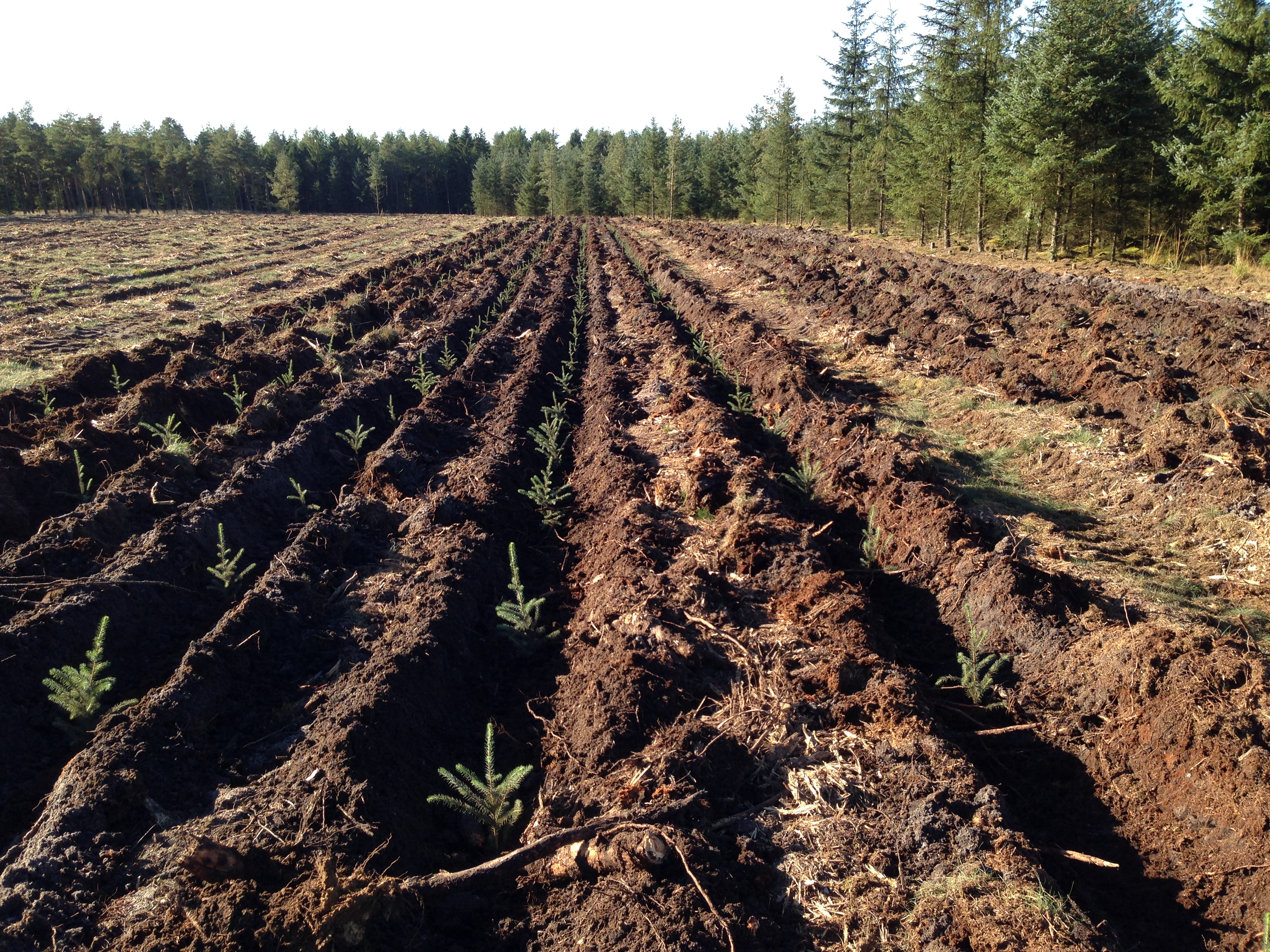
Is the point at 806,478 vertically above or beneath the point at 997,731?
above

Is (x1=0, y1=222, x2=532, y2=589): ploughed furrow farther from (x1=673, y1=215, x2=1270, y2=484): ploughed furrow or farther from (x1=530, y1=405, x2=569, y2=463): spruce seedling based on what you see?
(x1=673, y1=215, x2=1270, y2=484): ploughed furrow

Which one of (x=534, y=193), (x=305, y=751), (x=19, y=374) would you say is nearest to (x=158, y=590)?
(x=305, y=751)

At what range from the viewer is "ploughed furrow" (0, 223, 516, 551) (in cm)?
759

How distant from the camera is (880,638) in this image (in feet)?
16.5

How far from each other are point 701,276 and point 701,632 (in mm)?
19456

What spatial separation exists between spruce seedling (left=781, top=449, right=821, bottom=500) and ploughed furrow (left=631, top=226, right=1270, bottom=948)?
4.13ft

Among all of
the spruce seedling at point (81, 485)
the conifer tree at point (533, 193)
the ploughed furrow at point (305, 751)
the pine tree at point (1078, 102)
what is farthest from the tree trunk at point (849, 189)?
the conifer tree at point (533, 193)

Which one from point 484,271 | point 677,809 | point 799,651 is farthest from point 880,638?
point 484,271

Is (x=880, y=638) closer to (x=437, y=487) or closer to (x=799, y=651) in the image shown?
(x=799, y=651)

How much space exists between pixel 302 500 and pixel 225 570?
1.47 metres

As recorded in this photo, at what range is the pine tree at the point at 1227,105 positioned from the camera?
55.4 ft

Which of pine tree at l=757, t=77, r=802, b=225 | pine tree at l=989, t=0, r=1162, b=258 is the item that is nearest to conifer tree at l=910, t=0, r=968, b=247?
pine tree at l=989, t=0, r=1162, b=258

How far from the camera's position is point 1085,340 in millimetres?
11062

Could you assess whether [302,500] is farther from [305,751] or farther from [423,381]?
[423,381]
